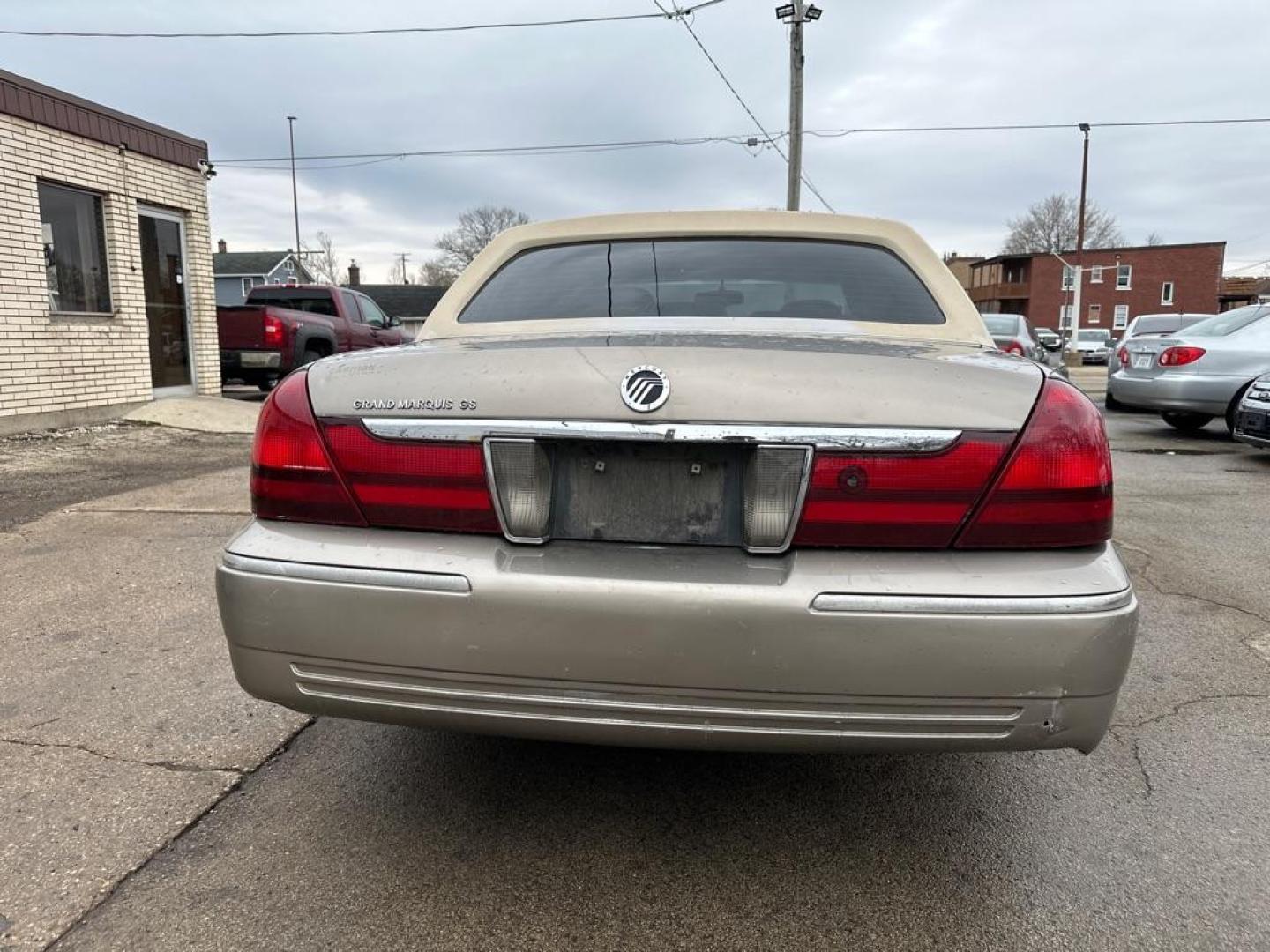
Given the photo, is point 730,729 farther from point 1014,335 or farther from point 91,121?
point 1014,335

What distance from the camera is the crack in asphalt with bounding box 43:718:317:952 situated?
1904 mm

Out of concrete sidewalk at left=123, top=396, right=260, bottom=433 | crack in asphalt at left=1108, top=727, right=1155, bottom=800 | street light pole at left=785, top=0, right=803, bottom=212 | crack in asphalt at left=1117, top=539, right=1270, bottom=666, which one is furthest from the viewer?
street light pole at left=785, top=0, right=803, bottom=212

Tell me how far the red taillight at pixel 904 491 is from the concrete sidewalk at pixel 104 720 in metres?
1.85

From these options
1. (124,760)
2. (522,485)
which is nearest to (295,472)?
(522,485)

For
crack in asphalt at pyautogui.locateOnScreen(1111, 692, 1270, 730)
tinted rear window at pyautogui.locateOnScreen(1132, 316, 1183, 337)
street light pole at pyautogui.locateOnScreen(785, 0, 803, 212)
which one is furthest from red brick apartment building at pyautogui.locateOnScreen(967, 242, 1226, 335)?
crack in asphalt at pyautogui.locateOnScreen(1111, 692, 1270, 730)

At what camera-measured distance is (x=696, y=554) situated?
73.2 inches

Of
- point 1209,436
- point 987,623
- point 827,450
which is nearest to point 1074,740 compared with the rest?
point 987,623

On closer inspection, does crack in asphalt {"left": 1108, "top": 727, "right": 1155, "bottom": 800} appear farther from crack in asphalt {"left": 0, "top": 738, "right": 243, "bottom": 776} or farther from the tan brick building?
the tan brick building

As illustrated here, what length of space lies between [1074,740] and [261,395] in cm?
1496

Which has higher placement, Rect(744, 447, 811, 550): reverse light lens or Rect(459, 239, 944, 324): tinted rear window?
Rect(459, 239, 944, 324): tinted rear window

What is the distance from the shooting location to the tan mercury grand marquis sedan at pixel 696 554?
1.74 meters

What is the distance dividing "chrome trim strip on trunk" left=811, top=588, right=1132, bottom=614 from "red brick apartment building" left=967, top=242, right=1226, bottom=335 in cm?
5745

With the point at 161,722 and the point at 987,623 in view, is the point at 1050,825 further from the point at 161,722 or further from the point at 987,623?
the point at 161,722

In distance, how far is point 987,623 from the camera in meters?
1.71
